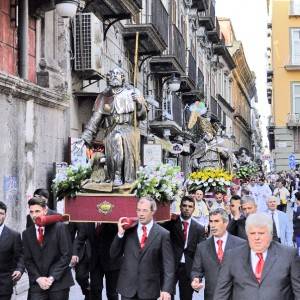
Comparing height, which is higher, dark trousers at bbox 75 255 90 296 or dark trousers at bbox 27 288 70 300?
dark trousers at bbox 27 288 70 300

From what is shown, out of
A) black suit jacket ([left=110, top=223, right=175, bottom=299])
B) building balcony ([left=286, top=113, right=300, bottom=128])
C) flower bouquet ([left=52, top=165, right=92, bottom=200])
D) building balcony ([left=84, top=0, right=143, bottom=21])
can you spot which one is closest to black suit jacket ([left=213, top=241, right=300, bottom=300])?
black suit jacket ([left=110, top=223, right=175, bottom=299])

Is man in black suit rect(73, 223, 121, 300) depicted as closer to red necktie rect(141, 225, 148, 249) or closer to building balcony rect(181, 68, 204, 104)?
red necktie rect(141, 225, 148, 249)

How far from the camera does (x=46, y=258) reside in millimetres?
7398

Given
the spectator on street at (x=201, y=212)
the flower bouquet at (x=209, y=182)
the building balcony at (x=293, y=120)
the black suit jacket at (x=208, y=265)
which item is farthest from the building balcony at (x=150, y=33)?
the building balcony at (x=293, y=120)

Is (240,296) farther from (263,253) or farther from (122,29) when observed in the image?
(122,29)

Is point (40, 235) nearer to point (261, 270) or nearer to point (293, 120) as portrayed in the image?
point (261, 270)

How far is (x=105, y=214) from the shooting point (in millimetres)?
8133

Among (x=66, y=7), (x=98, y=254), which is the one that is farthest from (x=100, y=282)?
(x=66, y=7)

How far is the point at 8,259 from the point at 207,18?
119ft

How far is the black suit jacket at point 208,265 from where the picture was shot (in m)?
7.00

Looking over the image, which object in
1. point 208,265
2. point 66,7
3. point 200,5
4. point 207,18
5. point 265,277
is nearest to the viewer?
point 265,277

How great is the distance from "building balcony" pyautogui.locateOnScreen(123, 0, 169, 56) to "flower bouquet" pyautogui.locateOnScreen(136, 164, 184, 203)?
1198 centimetres

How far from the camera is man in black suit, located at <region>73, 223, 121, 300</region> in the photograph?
9.09m

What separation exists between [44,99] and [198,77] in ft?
77.5
